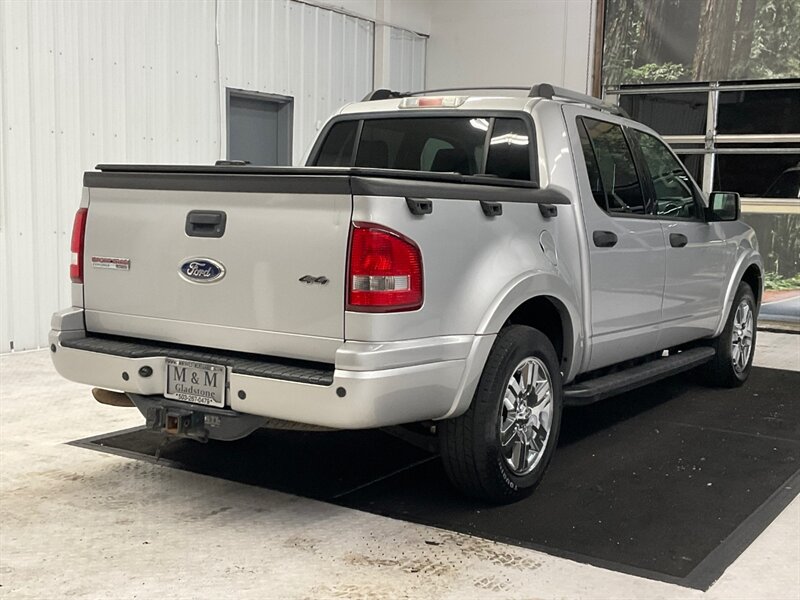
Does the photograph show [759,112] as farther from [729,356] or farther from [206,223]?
[206,223]

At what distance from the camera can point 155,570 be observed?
3.38 meters

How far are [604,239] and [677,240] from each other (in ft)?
3.25

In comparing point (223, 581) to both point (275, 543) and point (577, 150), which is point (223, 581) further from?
point (577, 150)

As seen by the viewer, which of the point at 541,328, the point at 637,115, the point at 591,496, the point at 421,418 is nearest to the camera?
the point at 421,418

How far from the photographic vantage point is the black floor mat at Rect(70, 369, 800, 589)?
3717 millimetres

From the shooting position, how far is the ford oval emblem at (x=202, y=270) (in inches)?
147

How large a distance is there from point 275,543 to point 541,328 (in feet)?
5.70

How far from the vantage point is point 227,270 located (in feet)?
12.1

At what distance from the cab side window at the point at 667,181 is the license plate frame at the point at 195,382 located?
9.92ft

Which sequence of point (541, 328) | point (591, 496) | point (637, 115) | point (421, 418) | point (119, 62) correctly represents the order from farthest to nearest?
point (637, 115)
point (119, 62)
point (541, 328)
point (591, 496)
point (421, 418)

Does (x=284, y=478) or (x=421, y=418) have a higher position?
(x=421, y=418)

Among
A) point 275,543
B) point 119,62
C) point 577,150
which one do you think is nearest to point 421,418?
point 275,543

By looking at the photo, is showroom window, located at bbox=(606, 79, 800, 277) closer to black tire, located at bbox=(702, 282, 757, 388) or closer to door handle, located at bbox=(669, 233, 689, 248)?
black tire, located at bbox=(702, 282, 757, 388)

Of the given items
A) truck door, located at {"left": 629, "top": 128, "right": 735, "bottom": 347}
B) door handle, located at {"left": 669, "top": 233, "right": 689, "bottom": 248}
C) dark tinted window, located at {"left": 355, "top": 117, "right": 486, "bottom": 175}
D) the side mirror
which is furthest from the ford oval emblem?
the side mirror
